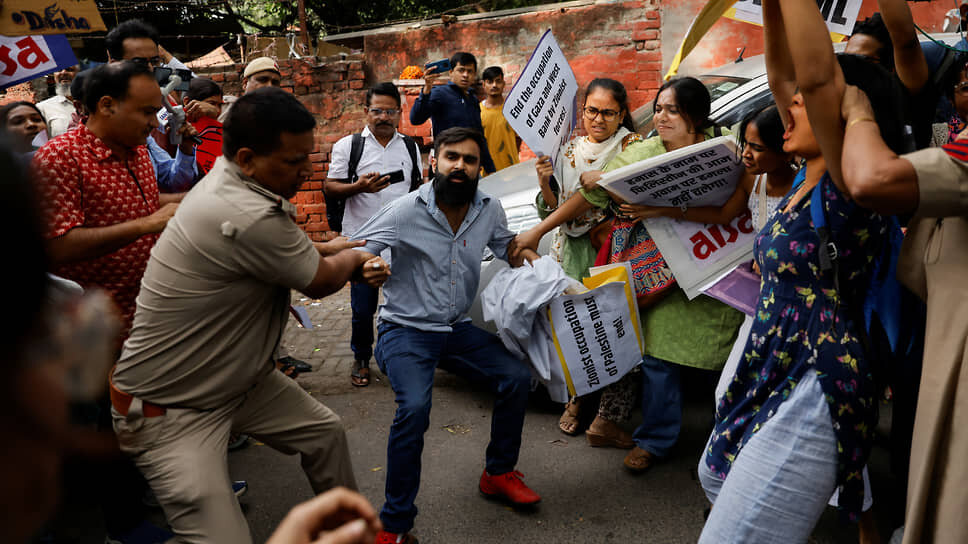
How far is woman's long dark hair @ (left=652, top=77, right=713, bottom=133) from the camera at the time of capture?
133 inches

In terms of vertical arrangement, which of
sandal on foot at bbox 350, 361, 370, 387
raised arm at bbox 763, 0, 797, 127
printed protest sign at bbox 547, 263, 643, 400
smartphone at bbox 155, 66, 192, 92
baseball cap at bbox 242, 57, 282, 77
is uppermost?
raised arm at bbox 763, 0, 797, 127

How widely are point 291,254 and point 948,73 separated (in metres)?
3.51

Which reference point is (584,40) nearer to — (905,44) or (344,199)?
(344,199)

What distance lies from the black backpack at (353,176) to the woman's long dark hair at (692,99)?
233cm

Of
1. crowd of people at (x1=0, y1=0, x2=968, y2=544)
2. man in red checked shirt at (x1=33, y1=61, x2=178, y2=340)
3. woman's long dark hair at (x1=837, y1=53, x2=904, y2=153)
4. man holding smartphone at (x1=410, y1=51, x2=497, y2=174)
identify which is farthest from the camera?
man holding smartphone at (x1=410, y1=51, x2=497, y2=174)

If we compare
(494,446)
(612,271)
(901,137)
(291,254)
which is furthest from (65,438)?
(612,271)

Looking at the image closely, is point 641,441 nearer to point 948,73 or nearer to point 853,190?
point 853,190

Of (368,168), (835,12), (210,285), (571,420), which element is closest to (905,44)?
(835,12)

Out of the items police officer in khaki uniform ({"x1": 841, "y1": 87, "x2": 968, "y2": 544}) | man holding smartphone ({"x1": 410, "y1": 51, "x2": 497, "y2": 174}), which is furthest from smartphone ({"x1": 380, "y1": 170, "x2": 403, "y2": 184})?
police officer in khaki uniform ({"x1": 841, "y1": 87, "x2": 968, "y2": 544})

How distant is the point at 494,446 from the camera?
3275mm

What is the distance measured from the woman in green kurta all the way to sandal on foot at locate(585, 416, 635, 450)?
0.22 m

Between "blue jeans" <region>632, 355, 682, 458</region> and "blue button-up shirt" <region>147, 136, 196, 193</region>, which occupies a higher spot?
"blue button-up shirt" <region>147, 136, 196, 193</region>

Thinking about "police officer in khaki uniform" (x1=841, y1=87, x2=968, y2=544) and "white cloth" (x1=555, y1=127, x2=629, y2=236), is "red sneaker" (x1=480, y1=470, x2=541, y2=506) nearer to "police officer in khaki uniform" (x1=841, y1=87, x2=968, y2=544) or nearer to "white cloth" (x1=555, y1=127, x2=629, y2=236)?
"white cloth" (x1=555, y1=127, x2=629, y2=236)

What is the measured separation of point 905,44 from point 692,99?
0.92 metres
